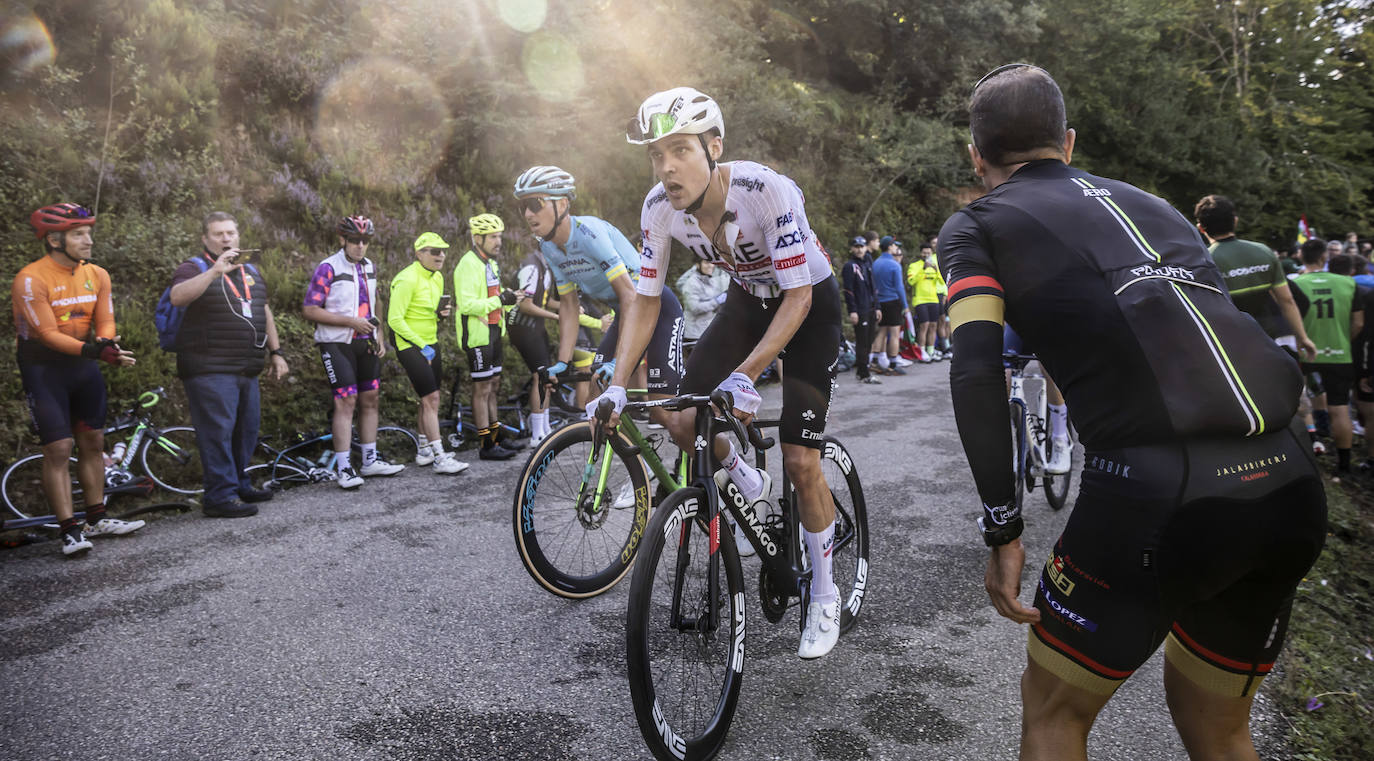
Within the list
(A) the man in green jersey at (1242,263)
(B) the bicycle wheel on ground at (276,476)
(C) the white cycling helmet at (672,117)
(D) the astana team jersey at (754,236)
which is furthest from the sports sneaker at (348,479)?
(A) the man in green jersey at (1242,263)

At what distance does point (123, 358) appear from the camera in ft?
18.7

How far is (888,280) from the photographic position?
48.5ft

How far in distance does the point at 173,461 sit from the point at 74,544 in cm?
189

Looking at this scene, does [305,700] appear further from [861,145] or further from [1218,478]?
[861,145]

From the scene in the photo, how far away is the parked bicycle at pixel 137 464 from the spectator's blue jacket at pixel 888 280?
11.1 meters

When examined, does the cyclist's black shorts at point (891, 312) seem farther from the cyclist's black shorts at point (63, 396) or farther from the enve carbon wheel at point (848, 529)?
the cyclist's black shorts at point (63, 396)

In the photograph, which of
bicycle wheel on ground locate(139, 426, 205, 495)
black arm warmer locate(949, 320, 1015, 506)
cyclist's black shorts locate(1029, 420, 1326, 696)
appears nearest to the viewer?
cyclist's black shorts locate(1029, 420, 1326, 696)

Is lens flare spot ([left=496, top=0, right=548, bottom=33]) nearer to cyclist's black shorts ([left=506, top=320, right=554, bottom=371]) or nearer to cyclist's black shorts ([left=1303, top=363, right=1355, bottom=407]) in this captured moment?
cyclist's black shorts ([left=506, top=320, right=554, bottom=371])

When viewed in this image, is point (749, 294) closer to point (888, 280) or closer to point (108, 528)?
point (108, 528)

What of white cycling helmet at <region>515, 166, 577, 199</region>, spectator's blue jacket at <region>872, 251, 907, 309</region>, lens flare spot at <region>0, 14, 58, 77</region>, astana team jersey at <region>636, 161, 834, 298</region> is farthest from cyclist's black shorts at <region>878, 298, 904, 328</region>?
lens flare spot at <region>0, 14, 58, 77</region>

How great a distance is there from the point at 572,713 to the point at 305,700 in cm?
116

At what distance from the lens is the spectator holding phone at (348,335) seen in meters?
7.48

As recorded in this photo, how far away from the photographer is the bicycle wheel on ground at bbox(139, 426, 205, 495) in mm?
7246

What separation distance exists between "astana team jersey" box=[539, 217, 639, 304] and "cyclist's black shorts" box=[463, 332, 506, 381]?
8.15ft
